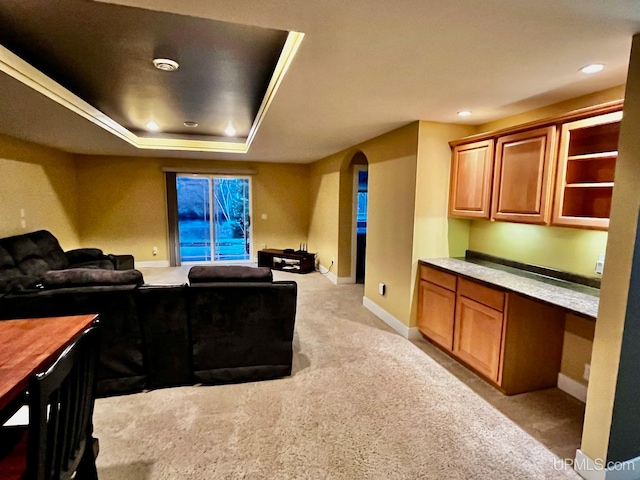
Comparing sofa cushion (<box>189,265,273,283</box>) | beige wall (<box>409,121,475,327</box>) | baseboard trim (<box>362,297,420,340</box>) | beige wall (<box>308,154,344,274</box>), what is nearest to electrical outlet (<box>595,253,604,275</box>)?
beige wall (<box>409,121,475,327</box>)

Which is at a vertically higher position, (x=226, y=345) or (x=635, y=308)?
(x=635, y=308)

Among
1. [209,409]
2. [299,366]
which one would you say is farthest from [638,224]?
[209,409]

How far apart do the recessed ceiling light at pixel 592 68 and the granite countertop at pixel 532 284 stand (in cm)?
140

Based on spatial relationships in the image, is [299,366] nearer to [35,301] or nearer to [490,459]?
[490,459]

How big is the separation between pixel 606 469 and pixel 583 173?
182cm

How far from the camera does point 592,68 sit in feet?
6.37

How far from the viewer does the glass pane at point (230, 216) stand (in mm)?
7125

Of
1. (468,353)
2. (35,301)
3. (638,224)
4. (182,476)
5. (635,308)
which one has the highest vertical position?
(638,224)

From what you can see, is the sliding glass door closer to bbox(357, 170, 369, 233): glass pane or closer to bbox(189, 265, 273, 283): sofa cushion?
bbox(357, 170, 369, 233): glass pane

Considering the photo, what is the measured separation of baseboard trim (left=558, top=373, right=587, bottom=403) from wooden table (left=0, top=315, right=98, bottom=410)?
335cm

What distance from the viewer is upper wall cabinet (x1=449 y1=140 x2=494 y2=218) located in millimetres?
2895

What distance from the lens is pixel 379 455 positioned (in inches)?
74.9

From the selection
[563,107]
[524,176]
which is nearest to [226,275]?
[524,176]

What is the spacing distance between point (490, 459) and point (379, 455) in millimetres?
634
